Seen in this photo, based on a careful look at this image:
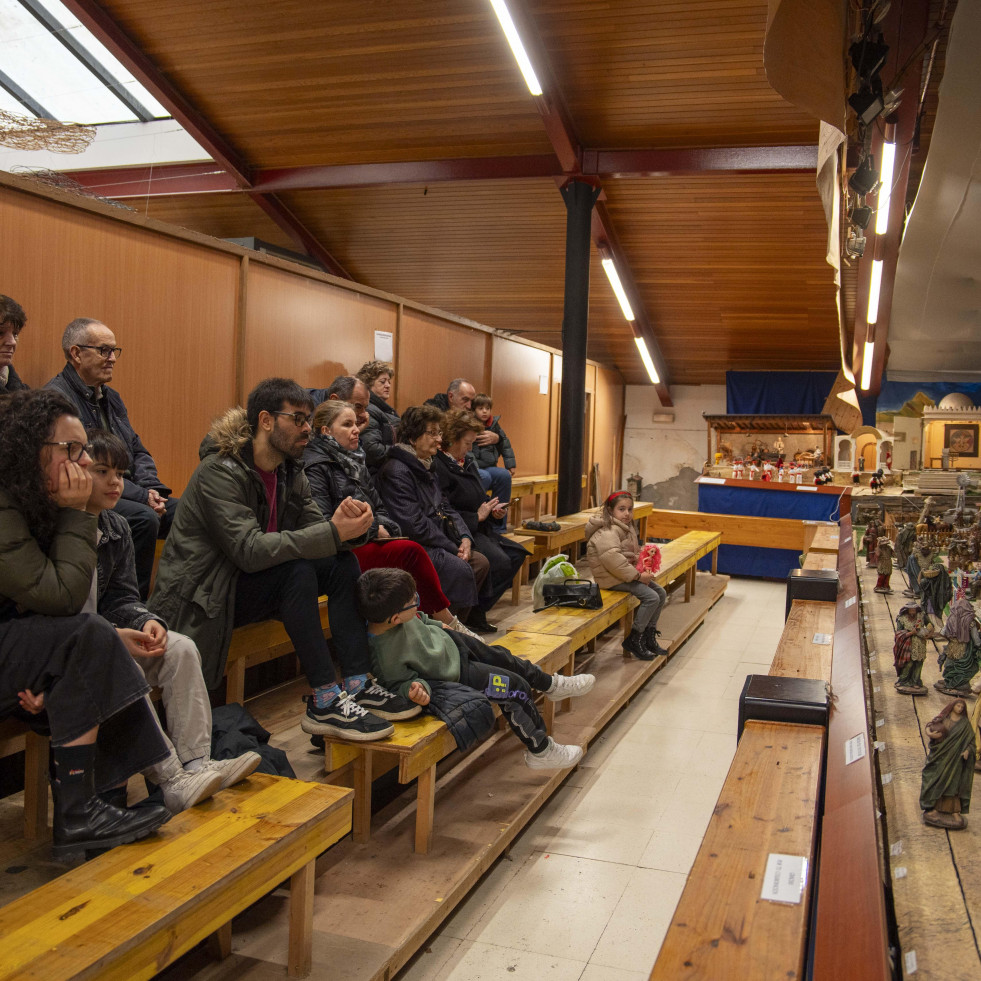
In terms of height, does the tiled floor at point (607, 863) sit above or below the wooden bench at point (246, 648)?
below

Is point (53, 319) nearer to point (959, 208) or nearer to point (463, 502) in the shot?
point (463, 502)

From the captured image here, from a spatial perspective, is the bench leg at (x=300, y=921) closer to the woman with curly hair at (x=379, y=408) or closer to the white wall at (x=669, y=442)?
the woman with curly hair at (x=379, y=408)

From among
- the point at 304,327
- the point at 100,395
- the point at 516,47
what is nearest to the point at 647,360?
the point at 516,47

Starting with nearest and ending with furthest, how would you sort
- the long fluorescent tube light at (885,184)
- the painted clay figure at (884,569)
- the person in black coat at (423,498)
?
the person in black coat at (423,498) < the painted clay figure at (884,569) < the long fluorescent tube light at (885,184)

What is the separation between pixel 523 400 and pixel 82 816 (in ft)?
23.4

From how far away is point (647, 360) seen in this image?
12.2 m

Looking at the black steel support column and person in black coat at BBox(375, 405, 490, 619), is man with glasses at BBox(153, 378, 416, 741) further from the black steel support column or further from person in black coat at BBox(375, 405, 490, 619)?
the black steel support column

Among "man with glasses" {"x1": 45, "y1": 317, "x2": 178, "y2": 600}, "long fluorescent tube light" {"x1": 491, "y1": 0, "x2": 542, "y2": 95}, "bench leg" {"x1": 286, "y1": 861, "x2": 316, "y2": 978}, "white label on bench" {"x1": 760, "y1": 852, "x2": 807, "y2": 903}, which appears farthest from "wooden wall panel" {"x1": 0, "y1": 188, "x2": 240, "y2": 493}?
"white label on bench" {"x1": 760, "y1": 852, "x2": 807, "y2": 903}

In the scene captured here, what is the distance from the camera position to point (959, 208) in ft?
17.6

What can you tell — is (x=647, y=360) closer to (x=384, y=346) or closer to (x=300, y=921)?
(x=384, y=346)

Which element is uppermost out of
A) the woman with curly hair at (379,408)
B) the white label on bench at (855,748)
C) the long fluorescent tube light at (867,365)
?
the long fluorescent tube light at (867,365)

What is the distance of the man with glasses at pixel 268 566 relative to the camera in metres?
2.71

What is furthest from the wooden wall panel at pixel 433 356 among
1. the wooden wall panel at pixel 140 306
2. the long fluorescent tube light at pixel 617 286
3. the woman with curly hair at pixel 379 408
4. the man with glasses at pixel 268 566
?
the man with glasses at pixel 268 566

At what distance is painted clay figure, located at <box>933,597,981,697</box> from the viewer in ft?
8.46
